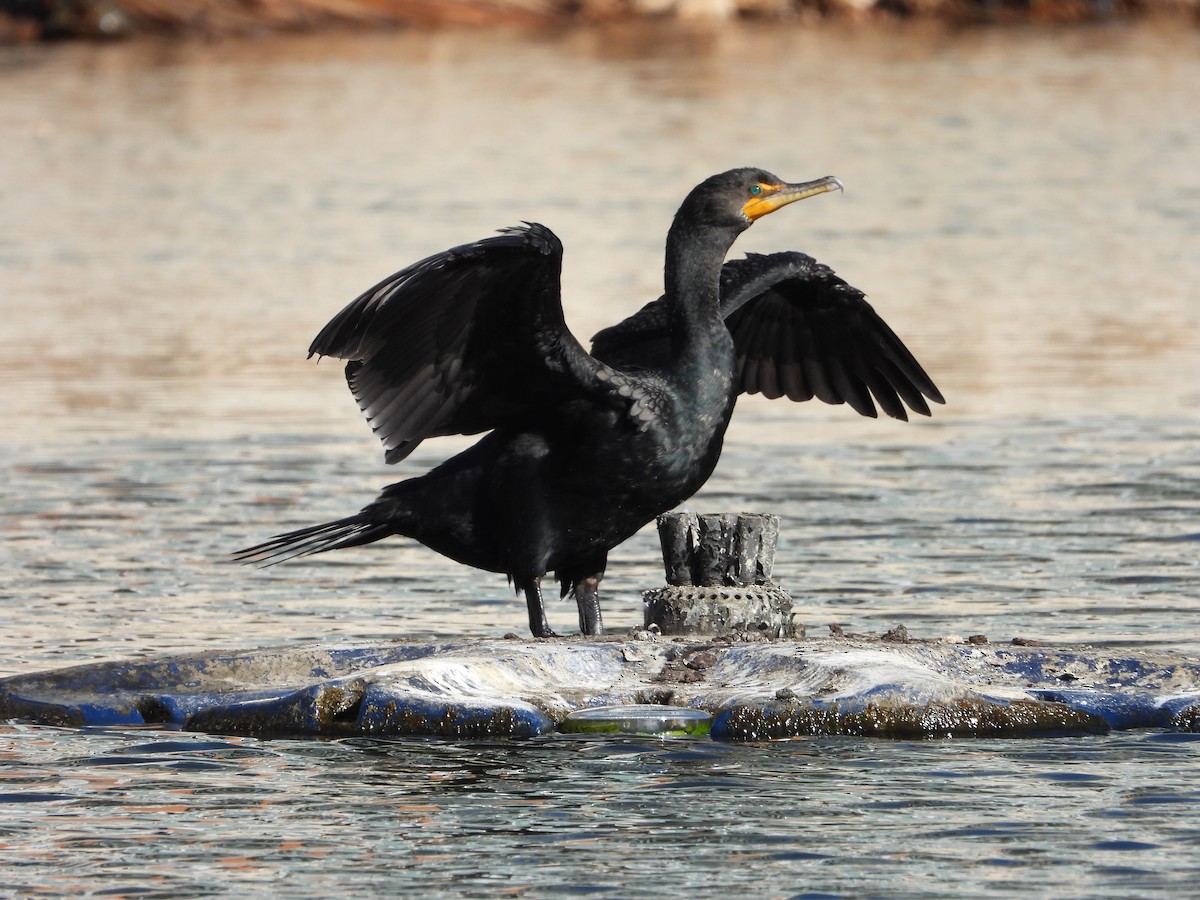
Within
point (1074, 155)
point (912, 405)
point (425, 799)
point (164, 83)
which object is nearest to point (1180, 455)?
point (912, 405)

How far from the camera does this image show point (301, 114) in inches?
1227

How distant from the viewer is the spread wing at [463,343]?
292 inches

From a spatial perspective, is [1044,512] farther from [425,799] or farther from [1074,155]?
[1074,155]

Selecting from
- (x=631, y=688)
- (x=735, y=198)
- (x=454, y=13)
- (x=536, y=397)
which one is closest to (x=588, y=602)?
(x=536, y=397)

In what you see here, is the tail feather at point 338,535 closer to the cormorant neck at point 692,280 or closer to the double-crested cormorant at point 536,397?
the double-crested cormorant at point 536,397

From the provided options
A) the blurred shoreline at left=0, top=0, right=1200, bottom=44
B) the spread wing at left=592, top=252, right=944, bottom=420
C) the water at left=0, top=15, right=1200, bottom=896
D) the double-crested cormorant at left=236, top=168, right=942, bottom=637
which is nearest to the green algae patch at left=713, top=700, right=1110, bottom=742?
the water at left=0, top=15, right=1200, bottom=896

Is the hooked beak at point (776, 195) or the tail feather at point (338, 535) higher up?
the hooked beak at point (776, 195)

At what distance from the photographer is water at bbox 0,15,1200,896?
242 inches

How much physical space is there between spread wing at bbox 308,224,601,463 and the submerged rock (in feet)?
2.58

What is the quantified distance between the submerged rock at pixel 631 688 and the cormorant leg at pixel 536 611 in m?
0.40

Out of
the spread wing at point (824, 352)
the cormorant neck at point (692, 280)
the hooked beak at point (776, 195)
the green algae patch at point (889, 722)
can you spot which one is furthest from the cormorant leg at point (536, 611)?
the spread wing at point (824, 352)

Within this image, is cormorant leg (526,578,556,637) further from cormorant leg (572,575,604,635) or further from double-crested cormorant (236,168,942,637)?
cormorant leg (572,575,604,635)

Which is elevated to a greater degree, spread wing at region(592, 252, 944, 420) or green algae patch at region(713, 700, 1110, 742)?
spread wing at region(592, 252, 944, 420)

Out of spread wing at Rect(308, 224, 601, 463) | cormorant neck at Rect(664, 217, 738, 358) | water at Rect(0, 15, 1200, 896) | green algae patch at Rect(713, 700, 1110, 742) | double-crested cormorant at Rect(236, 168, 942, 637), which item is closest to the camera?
water at Rect(0, 15, 1200, 896)
